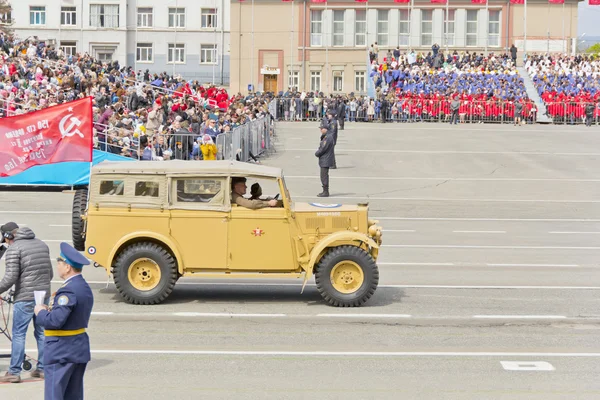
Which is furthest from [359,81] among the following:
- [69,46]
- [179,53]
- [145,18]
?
[69,46]

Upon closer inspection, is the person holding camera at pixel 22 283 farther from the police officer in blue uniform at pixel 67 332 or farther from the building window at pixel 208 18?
the building window at pixel 208 18

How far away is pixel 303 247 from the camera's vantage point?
48.6ft

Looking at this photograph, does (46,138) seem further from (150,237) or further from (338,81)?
(338,81)

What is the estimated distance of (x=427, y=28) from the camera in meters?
79.1

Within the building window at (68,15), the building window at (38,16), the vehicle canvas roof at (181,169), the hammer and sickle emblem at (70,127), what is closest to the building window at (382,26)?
the building window at (68,15)

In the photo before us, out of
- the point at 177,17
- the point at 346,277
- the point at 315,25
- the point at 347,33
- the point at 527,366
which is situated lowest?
the point at 527,366

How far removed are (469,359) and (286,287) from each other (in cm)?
506

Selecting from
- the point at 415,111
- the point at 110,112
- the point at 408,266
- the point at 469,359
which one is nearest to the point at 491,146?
the point at 415,111

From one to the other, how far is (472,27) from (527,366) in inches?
2763

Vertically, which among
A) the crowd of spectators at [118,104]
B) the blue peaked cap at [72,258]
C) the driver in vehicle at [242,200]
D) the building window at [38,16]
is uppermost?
the building window at [38,16]

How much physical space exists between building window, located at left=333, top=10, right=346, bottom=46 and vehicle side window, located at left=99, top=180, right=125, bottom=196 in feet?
215

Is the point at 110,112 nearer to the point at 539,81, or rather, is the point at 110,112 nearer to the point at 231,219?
the point at 231,219

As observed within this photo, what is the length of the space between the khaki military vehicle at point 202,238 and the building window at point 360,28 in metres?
65.6

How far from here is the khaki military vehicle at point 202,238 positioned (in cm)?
1463
